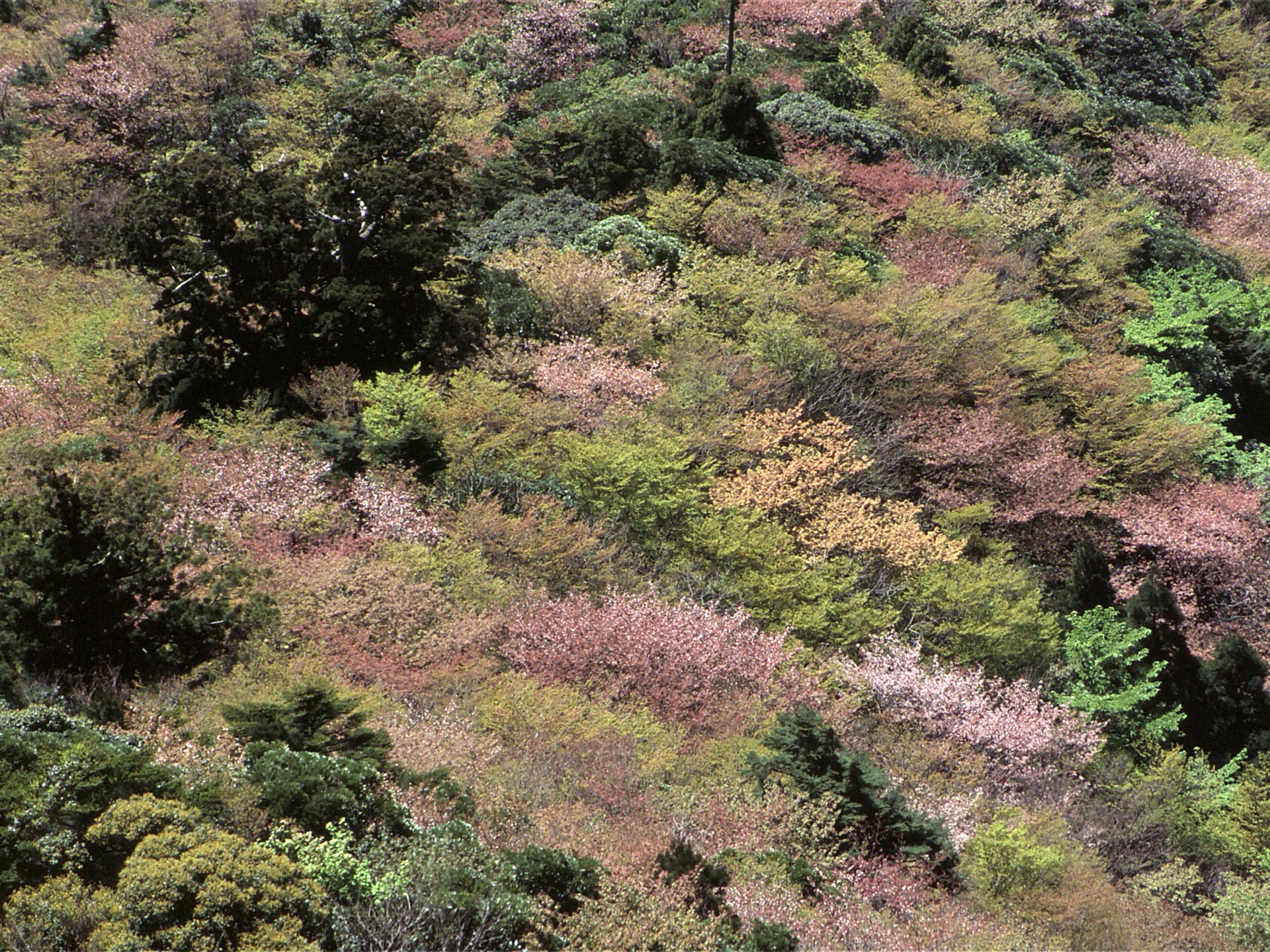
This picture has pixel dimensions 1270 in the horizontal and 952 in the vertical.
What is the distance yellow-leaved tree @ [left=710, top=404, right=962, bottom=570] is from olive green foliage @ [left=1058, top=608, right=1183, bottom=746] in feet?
11.7

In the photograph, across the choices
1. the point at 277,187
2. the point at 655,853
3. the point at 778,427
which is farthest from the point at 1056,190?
the point at 655,853

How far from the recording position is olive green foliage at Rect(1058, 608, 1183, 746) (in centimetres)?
2600

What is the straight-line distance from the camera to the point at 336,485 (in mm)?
23828

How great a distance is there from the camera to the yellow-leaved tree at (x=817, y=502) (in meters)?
26.4

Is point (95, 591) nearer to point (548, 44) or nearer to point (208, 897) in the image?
point (208, 897)

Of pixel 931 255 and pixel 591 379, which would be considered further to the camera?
pixel 931 255

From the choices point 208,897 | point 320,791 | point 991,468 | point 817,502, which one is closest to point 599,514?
point 817,502

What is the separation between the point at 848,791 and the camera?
59.5 ft

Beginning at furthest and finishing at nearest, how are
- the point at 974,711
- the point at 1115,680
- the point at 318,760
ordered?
1. the point at 1115,680
2. the point at 974,711
3. the point at 318,760

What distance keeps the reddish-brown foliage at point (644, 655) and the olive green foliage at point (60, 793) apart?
8701 mm

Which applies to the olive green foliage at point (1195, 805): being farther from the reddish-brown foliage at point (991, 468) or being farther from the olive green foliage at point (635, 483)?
the olive green foliage at point (635, 483)

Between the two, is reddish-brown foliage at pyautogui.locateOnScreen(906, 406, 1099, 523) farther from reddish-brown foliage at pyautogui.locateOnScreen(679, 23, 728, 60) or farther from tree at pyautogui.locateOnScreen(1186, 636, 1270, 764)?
reddish-brown foliage at pyautogui.locateOnScreen(679, 23, 728, 60)

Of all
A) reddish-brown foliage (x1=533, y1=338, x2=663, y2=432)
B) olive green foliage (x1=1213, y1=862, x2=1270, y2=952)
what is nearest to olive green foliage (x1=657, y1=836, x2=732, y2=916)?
olive green foliage (x1=1213, y1=862, x2=1270, y2=952)

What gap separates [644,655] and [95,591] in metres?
9.04
